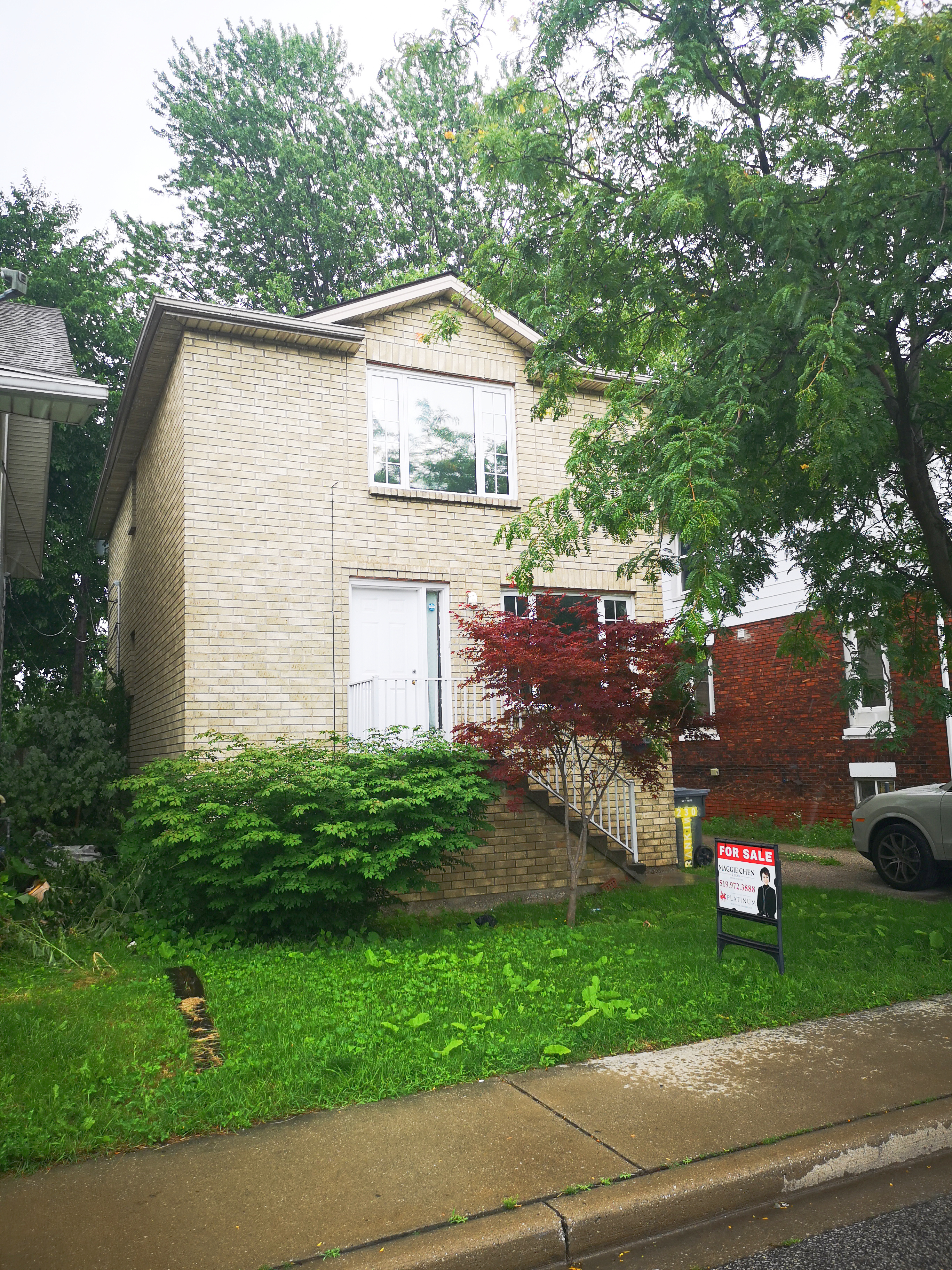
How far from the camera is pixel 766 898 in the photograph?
6207 millimetres

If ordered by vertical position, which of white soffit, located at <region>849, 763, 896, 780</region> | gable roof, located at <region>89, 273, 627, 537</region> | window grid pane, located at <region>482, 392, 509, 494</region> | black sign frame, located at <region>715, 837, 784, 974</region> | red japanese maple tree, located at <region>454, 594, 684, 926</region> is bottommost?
black sign frame, located at <region>715, 837, 784, 974</region>

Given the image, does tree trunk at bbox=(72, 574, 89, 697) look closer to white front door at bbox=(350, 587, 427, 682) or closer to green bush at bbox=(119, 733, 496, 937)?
white front door at bbox=(350, 587, 427, 682)

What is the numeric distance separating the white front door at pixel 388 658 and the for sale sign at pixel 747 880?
441 centimetres

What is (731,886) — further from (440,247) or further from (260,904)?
(440,247)

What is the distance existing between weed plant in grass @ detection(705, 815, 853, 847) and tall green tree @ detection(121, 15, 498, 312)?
16.3 meters

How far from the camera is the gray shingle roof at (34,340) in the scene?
309 inches

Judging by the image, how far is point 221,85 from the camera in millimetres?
26578

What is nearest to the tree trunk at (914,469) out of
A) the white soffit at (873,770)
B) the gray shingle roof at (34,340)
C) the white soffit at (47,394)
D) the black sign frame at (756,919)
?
the black sign frame at (756,919)

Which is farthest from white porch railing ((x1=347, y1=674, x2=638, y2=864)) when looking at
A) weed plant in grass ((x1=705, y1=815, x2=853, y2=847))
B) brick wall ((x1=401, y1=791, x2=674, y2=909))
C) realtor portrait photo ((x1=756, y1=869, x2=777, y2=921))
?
weed plant in grass ((x1=705, y1=815, x2=853, y2=847))

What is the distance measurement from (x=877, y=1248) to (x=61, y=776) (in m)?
9.33

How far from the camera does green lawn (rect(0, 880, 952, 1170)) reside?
4258 mm

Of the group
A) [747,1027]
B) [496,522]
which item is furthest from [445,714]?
[747,1027]

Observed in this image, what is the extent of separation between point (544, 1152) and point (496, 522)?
334 inches

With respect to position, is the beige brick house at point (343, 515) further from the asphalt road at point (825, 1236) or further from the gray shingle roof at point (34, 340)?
the asphalt road at point (825, 1236)
